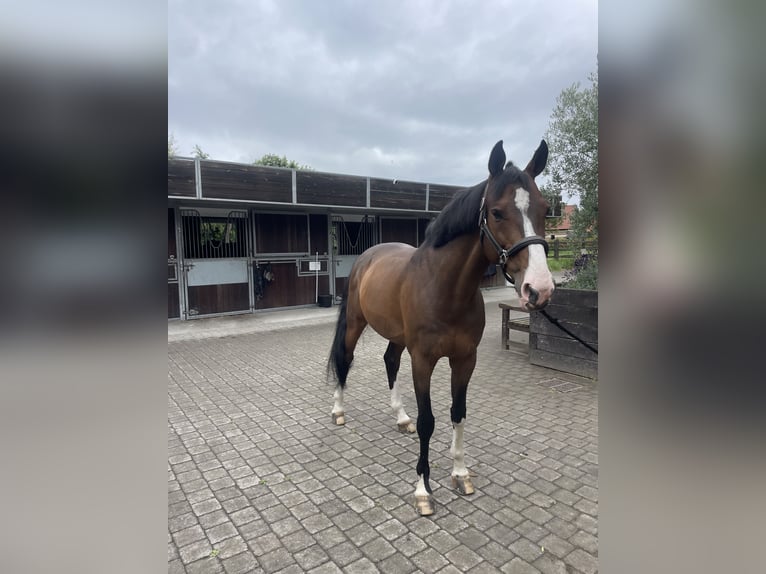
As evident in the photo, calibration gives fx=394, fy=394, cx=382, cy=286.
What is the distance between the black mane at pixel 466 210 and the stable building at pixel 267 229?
6369mm

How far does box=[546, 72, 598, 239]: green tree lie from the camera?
5363 millimetres

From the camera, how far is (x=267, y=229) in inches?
379

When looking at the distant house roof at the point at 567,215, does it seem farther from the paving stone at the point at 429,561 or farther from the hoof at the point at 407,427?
the paving stone at the point at 429,561

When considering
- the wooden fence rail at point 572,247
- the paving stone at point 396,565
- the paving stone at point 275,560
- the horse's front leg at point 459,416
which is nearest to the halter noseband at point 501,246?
the horse's front leg at point 459,416

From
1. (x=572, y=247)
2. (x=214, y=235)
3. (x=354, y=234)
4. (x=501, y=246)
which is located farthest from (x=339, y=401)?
(x=354, y=234)

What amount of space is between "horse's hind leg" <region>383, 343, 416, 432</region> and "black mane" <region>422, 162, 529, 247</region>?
1329mm

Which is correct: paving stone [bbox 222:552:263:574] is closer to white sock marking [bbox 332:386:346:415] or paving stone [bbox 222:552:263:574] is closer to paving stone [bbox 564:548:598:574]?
paving stone [bbox 564:548:598:574]

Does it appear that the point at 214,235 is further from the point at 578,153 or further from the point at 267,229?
the point at 578,153

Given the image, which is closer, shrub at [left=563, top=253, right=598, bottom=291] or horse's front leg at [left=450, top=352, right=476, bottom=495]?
horse's front leg at [left=450, top=352, right=476, bottom=495]

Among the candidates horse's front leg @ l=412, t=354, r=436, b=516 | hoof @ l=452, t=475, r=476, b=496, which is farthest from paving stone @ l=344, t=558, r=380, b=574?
hoof @ l=452, t=475, r=476, b=496
